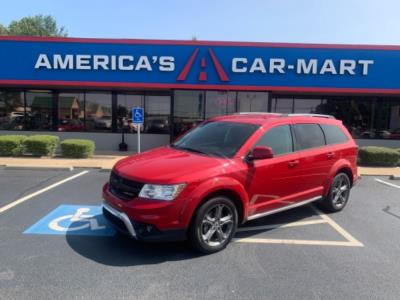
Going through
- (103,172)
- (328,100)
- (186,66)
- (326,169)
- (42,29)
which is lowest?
(103,172)

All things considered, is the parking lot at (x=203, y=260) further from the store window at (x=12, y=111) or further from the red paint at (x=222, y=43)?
the store window at (x=12, y=111)

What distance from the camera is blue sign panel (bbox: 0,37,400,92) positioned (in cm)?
1423

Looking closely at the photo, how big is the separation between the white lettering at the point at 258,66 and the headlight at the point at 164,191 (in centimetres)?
1100

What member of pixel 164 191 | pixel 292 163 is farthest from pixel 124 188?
pixel 292 163

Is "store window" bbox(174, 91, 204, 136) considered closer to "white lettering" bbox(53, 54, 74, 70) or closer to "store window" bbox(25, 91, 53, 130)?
"white lettering" bbox(53, 54, 74, 70)

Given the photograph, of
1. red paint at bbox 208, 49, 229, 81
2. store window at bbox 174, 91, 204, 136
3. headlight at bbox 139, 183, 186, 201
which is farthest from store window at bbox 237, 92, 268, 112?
headlight at bbox 139, 183, 186, 201

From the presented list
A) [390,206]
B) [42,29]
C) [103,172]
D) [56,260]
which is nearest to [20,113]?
[103,172]

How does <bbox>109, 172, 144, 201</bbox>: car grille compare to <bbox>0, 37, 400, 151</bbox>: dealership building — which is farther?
<bbox>0, 37, 400, 151</bbox>: dealership building

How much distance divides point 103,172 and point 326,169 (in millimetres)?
6837

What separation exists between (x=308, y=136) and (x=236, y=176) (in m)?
1.97

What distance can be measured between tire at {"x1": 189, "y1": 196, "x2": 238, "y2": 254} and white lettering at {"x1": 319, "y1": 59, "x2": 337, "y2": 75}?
37.2ft

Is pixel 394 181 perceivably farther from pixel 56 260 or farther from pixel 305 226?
pixel 56 260

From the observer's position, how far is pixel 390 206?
7.18 metres

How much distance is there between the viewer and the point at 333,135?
6480 mm
